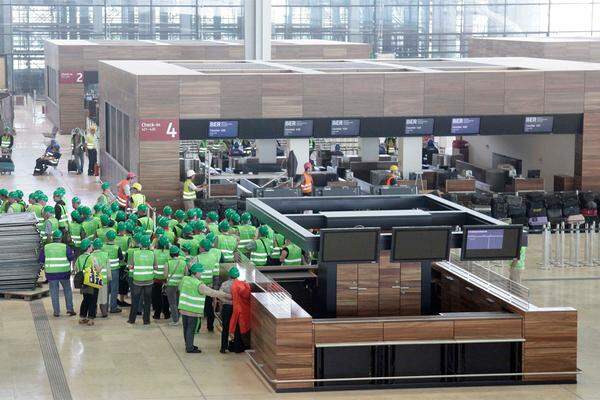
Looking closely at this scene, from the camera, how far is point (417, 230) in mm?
18000

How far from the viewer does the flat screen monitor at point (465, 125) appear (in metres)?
32.5

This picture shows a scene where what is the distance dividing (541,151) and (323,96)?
21.0 ft

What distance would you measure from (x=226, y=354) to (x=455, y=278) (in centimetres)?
358

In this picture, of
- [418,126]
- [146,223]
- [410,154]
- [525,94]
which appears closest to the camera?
[146,223]

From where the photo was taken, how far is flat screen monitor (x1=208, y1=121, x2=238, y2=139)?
31.0 metres

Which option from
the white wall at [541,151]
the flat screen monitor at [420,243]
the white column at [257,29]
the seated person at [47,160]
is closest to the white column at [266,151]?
the white wall at [541,151]

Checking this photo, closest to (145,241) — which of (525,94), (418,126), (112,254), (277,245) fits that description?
(112,254)

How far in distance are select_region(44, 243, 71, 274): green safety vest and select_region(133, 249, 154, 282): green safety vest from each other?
1262mm

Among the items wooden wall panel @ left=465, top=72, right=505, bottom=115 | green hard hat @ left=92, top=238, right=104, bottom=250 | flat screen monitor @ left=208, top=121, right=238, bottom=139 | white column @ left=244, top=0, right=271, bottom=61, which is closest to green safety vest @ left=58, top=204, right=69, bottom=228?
green hard hat @ left=92, top=238, right=104, bottom=250

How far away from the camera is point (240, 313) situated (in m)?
18.8

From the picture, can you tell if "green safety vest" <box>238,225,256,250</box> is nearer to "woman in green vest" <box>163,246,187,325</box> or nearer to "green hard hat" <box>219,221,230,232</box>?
"green hard hat" <box>219,221,230,232</box>

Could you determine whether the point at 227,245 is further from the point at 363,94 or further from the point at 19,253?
the point at 363,94

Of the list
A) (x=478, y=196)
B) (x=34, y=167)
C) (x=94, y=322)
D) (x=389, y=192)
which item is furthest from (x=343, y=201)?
(x=34, y=167)

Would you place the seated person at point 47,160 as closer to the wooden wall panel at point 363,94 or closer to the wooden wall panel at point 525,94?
the wooden wall panel at point 363,94
